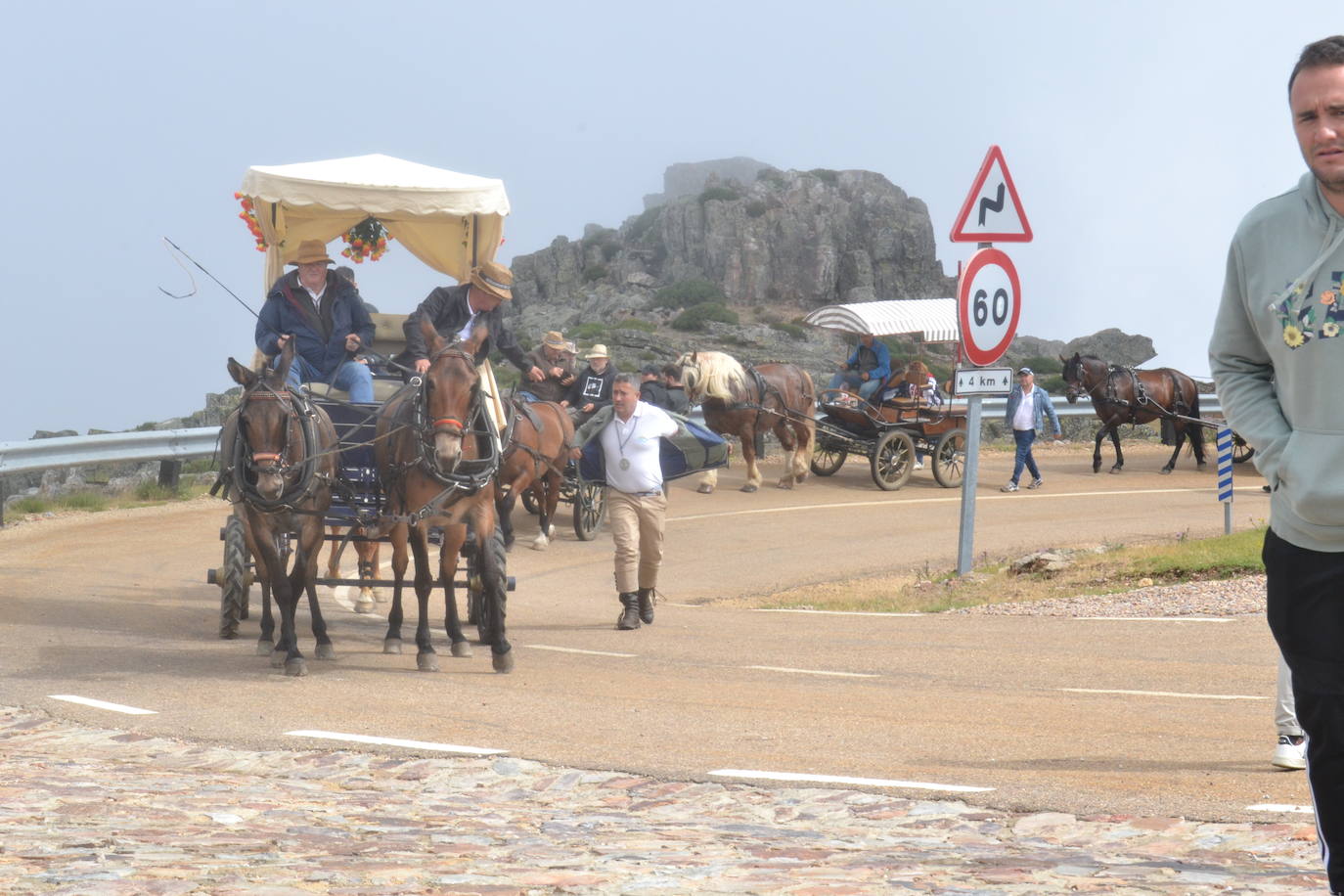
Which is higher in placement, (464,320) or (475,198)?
(475,198)

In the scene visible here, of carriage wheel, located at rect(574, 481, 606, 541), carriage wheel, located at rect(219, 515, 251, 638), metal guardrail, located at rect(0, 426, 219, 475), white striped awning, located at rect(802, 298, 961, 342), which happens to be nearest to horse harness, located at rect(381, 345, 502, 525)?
carriage wheel, located at rect(219, 515, 251, 638)

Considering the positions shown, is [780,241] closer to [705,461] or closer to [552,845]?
[705,461]

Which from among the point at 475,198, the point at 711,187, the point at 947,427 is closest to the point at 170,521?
the point at 475,198

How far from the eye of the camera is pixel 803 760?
7.94 meters

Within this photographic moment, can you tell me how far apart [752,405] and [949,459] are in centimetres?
365

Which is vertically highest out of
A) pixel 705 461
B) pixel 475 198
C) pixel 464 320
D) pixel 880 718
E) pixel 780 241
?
pixel 780 241

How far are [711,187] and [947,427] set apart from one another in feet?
331

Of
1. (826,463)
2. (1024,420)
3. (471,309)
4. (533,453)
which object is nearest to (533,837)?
(471,309)

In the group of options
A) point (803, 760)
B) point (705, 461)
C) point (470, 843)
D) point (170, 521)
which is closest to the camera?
point (470, 843)

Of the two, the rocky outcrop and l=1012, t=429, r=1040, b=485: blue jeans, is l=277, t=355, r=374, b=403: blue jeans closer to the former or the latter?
l=1012, t=429, r=1040, b=485: blue jeans

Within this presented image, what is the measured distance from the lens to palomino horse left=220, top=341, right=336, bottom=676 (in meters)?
11.1

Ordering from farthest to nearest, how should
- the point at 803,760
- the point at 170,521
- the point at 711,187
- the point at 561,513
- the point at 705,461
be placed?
the point at 711,187
the point at 561,513
the point at 170,521
the point at 705,461
the point at 803,760

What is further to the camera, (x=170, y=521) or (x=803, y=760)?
(x=170, y=521)

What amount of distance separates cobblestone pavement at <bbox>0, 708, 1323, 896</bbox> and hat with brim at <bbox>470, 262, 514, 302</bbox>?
6.41 metres
